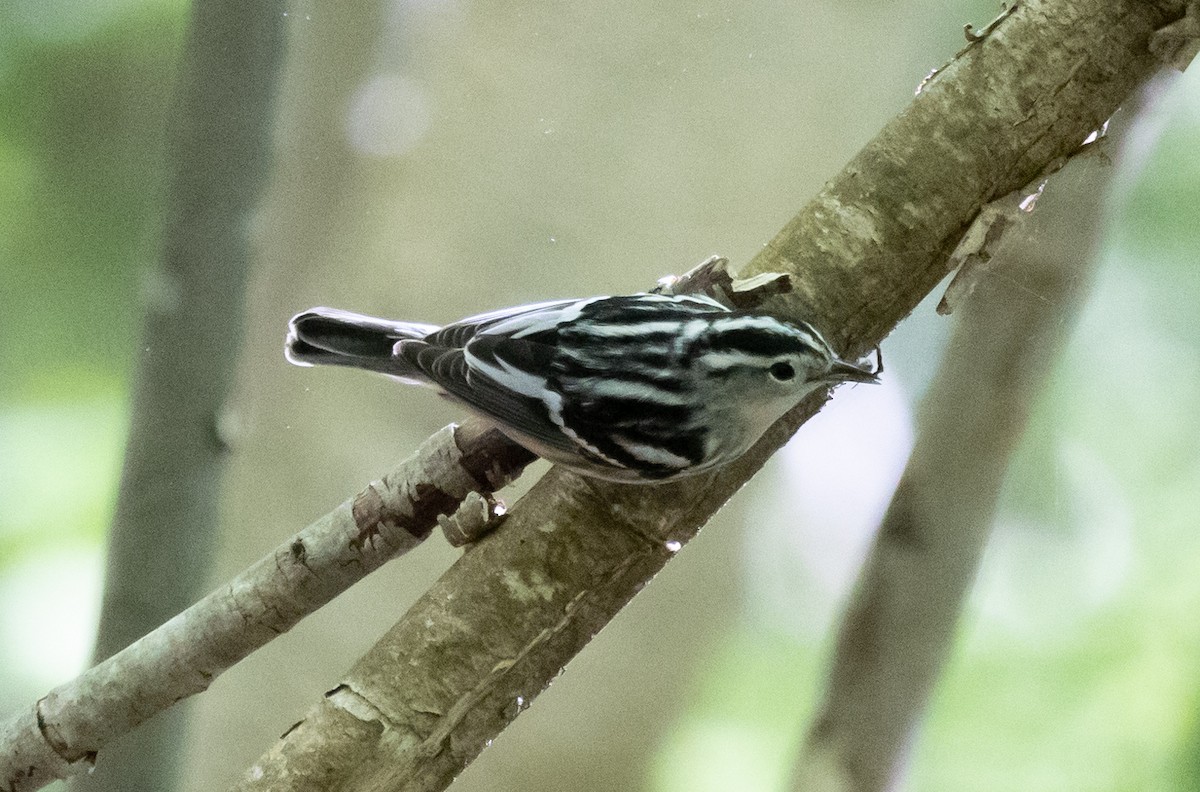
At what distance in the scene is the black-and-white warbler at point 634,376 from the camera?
2.45 ft

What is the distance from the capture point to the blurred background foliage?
141 centimetres

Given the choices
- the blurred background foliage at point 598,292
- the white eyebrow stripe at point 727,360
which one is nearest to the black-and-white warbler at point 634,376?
the white eyebrow stripe at point 727,360

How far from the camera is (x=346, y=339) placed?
897 millimetres

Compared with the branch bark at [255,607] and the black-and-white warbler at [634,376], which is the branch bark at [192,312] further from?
the black-and-white warbler at [634,376]

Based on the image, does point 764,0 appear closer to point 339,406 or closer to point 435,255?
point 435,255

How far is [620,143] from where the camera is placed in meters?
1.55

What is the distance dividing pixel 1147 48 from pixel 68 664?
5.13 ft

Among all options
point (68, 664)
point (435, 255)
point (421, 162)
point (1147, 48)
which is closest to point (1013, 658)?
point (1147, 48)

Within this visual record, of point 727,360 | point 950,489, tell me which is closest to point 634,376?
point 727,360

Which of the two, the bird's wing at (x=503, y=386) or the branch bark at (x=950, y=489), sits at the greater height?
the bird's wing at (x=503, y=386)

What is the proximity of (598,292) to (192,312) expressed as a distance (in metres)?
0.60

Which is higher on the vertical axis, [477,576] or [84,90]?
[84,90]

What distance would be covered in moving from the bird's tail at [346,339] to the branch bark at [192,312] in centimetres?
22

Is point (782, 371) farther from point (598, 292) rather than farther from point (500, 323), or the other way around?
point (598, 292)
